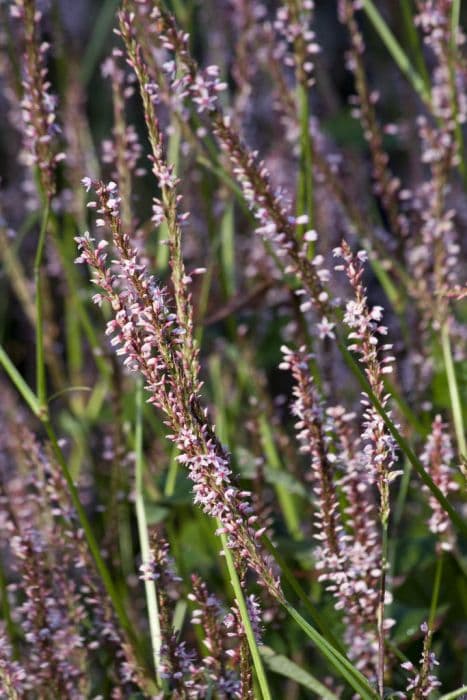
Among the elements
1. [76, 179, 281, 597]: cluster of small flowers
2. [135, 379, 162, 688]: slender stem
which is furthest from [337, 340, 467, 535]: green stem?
[135, 379, 162, 688]: slender stem

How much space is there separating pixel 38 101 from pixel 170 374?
1.71 ft

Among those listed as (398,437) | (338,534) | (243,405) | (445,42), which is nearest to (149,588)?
(338,534)

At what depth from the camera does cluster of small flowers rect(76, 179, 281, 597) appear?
85cm

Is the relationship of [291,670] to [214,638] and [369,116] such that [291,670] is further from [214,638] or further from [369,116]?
[369,116]

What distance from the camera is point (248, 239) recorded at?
242 cm

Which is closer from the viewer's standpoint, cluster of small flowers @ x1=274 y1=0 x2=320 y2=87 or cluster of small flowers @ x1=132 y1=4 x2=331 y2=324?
cluster of small flowers @ x1=132 y1=4 x2=331 y2=324

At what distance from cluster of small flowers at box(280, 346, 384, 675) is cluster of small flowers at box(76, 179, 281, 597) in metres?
0.14

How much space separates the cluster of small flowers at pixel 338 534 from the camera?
1010mm

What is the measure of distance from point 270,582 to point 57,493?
478mm

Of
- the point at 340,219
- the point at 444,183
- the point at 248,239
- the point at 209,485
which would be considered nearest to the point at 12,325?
the point at 248,239

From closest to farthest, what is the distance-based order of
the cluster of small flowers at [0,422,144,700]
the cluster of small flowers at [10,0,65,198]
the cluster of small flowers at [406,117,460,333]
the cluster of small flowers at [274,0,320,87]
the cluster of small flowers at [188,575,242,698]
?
the cluster of small flowers at [188,575,242,698]
the cluster of small flowers at [0,422,144,700]
the cluster of small flowers at [10,0,65,198]
the cluster of small flowers at [274,0,320,87]
the cluster of small flowers at [406,117,460,333]

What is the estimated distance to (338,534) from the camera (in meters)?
1.08

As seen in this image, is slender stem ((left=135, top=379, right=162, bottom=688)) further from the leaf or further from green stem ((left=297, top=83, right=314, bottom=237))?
green stem ((left=297, top=83, right=314, bottom=237))

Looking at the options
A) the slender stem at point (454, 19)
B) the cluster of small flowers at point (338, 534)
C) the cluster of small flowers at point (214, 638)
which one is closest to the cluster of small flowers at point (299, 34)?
the slender stem at point (454, 19)
